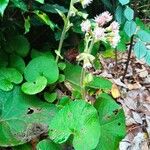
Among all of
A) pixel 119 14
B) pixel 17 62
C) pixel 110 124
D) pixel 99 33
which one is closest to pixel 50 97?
pixel 17 62

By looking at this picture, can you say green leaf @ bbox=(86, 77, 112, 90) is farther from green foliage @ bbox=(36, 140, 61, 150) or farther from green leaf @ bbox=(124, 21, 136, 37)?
green foliage @ bbox=(36, 140, 61, 150)

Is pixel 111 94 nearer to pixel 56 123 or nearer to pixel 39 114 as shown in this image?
pixel 39 114

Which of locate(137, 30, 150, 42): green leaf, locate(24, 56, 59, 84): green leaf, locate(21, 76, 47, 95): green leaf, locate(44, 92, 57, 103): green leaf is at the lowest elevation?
locate(44, 92, 57, 103): green leaf

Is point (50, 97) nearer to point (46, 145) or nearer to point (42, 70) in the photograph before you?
point (42, 70)

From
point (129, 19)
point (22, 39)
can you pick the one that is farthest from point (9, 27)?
point (129, 19)

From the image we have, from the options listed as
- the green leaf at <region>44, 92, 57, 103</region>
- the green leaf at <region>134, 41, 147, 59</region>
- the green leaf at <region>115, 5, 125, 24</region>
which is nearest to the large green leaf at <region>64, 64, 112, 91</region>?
the green leaf at <region>44, 92, 57, 103</region>

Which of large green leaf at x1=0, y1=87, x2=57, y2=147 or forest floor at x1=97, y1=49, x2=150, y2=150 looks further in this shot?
forest floor at x1=97, y1=49, x2=150, y2=150
